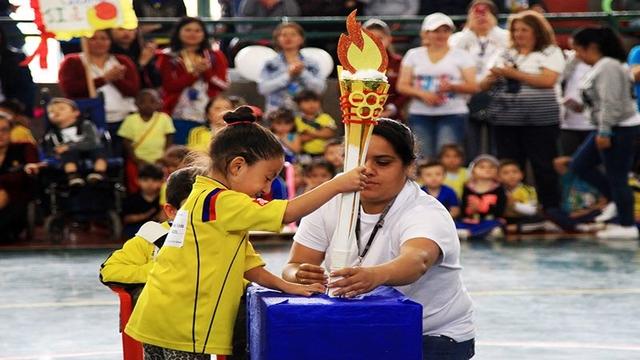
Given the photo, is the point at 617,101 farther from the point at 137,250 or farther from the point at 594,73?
the point at 137,250

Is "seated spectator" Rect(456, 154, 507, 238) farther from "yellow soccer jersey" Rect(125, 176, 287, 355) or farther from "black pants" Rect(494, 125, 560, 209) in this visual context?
"yellow soccer jersey" Rect(125, 176, 287, 355)

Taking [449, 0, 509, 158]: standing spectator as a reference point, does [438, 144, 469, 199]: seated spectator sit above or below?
below

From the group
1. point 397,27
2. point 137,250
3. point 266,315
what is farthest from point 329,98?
point 266,315

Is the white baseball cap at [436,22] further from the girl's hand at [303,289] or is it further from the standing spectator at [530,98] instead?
the girl's hand at [303,289]

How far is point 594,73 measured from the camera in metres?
12.6

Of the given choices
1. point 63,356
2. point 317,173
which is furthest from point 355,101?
point 317,173

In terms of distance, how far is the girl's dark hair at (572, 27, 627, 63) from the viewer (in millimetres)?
12641

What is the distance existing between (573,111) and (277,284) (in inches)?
367

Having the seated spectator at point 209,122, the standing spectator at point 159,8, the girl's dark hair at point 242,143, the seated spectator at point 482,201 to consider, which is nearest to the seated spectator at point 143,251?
the girl's dark hair at point 242,143

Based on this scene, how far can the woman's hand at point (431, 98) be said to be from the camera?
12781 millimetres

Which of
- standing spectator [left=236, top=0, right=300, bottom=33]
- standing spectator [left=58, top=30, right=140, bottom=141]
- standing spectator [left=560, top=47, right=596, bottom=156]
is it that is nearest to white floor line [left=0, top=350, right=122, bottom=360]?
standing spectator [left=58, top=30, right=140, bottom=141]

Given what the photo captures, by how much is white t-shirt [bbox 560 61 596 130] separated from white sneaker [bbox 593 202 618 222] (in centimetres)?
75

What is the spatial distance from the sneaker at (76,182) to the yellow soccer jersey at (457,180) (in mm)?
3317

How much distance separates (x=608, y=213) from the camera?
13.2m
